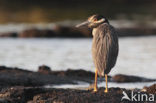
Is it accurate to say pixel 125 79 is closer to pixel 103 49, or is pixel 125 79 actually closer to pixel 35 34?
pixel 103 49

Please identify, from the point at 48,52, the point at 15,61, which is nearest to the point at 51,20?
the point at 48,52

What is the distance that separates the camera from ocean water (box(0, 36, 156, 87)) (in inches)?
704

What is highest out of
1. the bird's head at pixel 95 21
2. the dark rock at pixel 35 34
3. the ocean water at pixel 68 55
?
the dark rock at pixel 35 34

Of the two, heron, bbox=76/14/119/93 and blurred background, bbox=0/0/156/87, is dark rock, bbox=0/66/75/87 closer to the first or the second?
blurred background, bbox=0/0/156/87

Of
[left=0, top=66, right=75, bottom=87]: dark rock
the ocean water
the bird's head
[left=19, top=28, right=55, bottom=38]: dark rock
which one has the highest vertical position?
[left=19, top=28, right=55, bottom=38]: dark rock

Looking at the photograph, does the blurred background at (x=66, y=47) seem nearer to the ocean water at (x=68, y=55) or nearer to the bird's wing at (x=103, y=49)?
the ocean water at (x=68, y=55)

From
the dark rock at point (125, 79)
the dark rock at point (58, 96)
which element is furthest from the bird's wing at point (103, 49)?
the dark rock at point (125, 79)

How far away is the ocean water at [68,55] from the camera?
58.7ft

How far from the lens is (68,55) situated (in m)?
21.7

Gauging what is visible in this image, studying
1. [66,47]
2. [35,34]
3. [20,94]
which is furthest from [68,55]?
[20,94]

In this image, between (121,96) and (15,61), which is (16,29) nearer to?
(15,61)

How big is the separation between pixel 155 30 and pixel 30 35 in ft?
28.0

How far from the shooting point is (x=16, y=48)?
25125 millimetres

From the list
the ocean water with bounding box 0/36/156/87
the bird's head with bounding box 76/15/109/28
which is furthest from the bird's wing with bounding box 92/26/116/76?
the ocean water with bounding box 0/36/156/87
